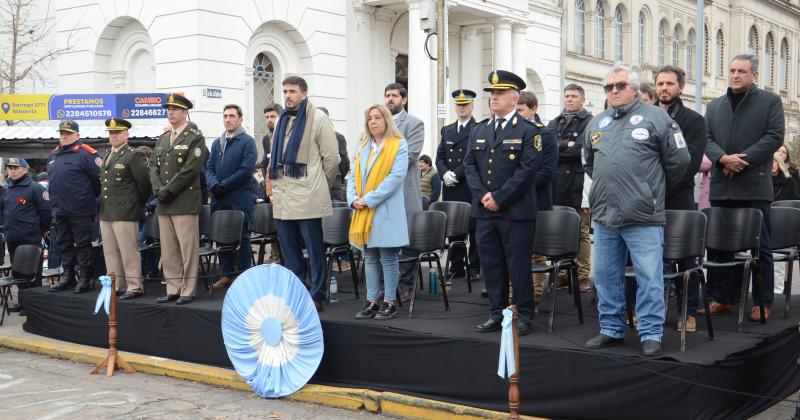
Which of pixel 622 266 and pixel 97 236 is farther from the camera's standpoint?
pixel 97 236

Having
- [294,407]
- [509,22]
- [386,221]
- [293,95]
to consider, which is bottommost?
[294,407]

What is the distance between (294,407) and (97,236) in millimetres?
5520

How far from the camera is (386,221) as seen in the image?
7199 millimetres

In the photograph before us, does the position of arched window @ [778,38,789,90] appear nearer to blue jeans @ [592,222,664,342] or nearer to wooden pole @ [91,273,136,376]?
blue jeans @ [592,222,664,342]

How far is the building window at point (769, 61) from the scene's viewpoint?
143 feet

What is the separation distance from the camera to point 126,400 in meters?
6.93


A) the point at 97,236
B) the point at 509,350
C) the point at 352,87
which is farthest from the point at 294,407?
the point at 352,87

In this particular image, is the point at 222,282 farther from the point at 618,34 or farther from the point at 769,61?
the point at 769,61

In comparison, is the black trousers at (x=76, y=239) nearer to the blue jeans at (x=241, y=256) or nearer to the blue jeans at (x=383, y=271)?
the blue jeans at (x=241, y=256)

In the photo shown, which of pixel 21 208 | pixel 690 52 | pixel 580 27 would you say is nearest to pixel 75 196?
pixel 21 208

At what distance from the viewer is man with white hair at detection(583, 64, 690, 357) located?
18.6 feet

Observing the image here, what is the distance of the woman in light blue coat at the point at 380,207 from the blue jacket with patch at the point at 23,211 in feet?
17.9

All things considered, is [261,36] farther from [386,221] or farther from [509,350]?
[509,350]

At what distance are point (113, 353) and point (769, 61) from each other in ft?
142
